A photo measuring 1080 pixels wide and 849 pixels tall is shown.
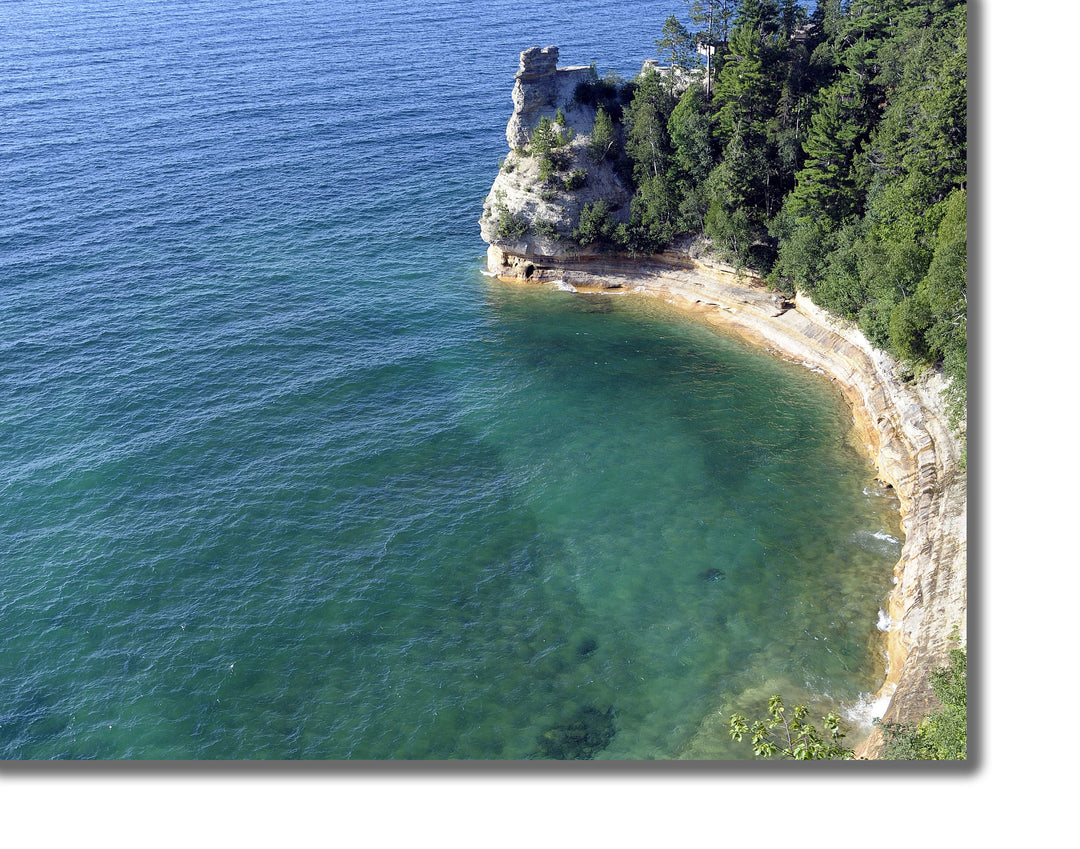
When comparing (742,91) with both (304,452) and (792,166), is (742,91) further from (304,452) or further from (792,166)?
(304,452)

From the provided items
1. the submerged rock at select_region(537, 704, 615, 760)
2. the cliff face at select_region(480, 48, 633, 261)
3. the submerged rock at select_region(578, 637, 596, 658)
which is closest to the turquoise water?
the submerged rock at select_region(537, 704, 615, 760)

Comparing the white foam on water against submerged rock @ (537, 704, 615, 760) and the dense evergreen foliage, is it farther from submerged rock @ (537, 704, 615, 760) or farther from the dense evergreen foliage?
submerged rock @ (537, 704, 615, 760)

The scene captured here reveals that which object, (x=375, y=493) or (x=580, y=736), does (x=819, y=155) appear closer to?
(x=375, y=493)

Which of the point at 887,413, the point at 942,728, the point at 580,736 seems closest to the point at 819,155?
the point at 887,413

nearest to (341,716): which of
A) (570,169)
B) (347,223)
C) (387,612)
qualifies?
(387,612)

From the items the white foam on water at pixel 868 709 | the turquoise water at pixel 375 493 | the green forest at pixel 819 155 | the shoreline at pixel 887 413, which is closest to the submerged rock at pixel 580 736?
the turquoise water at pixel 375 493
